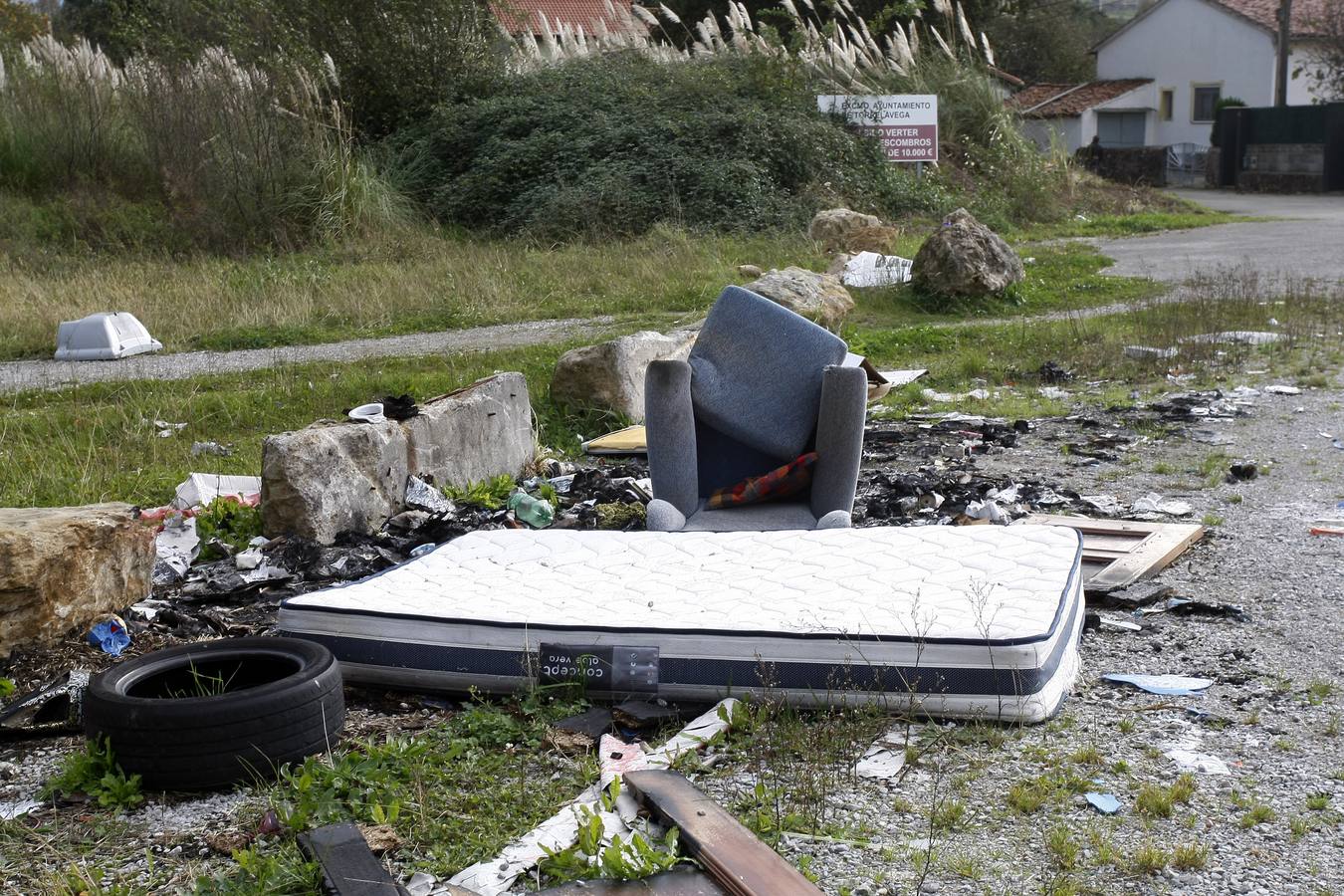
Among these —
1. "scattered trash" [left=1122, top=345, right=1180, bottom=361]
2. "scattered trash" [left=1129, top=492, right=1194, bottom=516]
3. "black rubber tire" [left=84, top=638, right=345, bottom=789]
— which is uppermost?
"black rubber tire" [left=84, top=638, right=345, bottom=789]

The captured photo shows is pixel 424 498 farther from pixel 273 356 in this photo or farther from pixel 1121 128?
pixel 1121 128

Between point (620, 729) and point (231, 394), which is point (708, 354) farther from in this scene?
point (231, 394)

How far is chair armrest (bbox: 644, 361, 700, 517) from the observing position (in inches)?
216

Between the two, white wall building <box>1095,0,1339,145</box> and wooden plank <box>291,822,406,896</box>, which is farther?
white wall building <box>1095,0,1339,145</box>

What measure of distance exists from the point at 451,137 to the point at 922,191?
7585 mm

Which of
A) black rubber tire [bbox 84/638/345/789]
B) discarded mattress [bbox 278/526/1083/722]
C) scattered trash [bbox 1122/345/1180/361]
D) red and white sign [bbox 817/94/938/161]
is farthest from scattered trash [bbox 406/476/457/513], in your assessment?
red and white sign [bbox 817/94/938/161]

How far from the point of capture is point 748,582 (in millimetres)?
4383

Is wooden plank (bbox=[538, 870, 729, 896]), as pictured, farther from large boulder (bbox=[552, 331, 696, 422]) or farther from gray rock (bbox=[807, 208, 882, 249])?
gray rock (bbox=[807, 208, 882, 249])

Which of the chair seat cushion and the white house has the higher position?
the white house

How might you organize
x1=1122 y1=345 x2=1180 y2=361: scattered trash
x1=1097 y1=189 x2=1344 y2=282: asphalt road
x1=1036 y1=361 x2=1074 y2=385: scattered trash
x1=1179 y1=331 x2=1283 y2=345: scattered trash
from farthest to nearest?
x1=1097 y1=189 x2=1344 y2=282: asphalt road < x1=1179 y1=331 x2=1283 y2=345: scattered trash < x1=1122 y1=345 x2=1180 y2=361: scattered trash < x1=1036 y1=361 x2=1074 y2=385: scattered trash

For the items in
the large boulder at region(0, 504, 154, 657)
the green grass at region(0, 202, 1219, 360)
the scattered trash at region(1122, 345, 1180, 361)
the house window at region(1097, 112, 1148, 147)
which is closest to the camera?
the large boulder at region(0, 504, 154, 657)

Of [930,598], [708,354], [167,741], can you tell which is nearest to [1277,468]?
[708,354]

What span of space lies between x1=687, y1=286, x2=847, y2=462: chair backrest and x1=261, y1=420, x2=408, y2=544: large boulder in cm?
162

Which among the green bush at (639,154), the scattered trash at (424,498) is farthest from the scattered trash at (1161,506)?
the green bush at (639,154)
